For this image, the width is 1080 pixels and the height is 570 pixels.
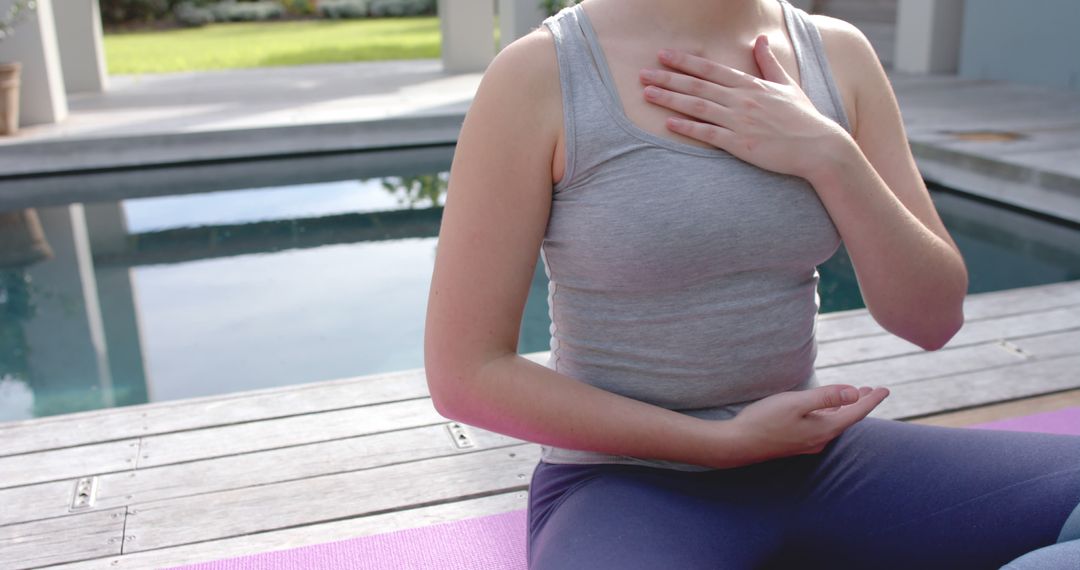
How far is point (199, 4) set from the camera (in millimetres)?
18344

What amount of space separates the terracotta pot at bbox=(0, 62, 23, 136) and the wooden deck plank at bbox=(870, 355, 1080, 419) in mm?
5935

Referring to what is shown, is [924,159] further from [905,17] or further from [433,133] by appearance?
[905,17]

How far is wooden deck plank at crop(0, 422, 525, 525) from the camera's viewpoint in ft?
5.85

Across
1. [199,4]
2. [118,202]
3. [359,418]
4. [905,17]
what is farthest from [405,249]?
[199,4]

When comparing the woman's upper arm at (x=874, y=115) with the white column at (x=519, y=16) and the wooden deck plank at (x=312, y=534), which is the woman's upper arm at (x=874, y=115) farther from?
the white column at (x=519, y=16)

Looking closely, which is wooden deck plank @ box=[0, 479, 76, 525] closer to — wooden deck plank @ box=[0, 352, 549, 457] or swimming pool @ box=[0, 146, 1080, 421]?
wooden deck plank @ box=[0, 352, 549, 457]

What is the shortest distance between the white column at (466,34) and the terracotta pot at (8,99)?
13.0ft

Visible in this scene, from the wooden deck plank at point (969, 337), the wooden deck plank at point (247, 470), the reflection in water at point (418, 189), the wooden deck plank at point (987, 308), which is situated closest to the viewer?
the wooden deck plank at point (247, 470)

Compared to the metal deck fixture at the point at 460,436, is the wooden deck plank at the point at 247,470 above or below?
above

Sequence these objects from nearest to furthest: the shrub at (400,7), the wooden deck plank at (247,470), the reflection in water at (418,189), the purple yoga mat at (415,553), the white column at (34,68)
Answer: the purple yoga mat at (415,553) < the wooden deck plank at (247,470) < the reflection in water at (418,189) < the white column at (34,68) < the shrub at (400,7)

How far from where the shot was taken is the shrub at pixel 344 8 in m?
18.3

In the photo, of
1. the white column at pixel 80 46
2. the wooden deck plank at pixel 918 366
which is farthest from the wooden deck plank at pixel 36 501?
the white column at pixel 80 46

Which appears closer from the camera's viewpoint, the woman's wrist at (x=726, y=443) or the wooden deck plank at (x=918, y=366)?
the woman's wrist at (x=726, y=443)

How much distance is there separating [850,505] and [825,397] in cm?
14
